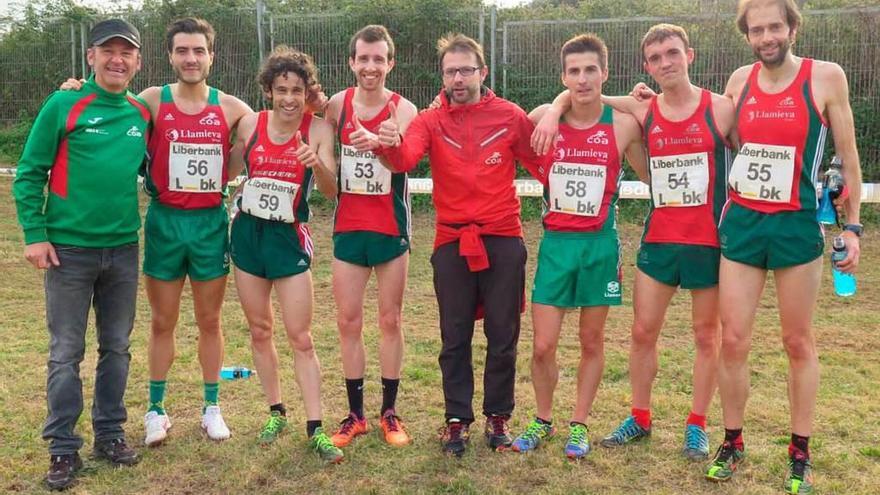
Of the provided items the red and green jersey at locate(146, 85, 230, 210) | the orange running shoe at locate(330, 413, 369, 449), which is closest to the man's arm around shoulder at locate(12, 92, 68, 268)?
the red and green jersey at locate(146, 85, 230, 210)

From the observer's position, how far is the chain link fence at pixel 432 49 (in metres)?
11.7

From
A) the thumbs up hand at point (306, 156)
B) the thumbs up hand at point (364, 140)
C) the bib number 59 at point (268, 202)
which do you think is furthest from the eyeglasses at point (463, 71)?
the bib number 59 at point (268, 202)

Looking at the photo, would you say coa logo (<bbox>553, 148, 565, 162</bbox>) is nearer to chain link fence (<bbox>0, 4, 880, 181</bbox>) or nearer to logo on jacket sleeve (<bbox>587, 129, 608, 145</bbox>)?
logo on jacket sleeve (<bbox>587, 129, 608, 145</bbox>)

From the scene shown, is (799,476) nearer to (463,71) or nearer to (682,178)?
(682,178)

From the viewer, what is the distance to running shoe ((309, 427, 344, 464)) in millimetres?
4102

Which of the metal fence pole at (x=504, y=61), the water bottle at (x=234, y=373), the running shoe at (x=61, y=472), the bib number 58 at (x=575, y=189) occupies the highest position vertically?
the metal fence pole at (x=504, y=61)

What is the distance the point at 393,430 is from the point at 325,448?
0.45 metres

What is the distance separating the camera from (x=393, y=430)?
14.5ft

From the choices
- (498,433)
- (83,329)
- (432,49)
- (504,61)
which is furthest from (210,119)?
(432,49)

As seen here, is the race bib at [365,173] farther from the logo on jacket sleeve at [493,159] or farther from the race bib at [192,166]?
the race bib at [192,166]

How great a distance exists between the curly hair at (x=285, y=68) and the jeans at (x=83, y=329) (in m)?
1.09

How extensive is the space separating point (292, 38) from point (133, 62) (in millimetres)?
9909

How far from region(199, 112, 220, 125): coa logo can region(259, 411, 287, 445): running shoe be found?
5.39ft

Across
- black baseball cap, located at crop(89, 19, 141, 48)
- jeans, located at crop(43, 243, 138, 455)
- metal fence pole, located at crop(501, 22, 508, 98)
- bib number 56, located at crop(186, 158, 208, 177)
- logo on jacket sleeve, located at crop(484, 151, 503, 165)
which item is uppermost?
metal fence pole, located at crop(501, 22, 508, 98)
